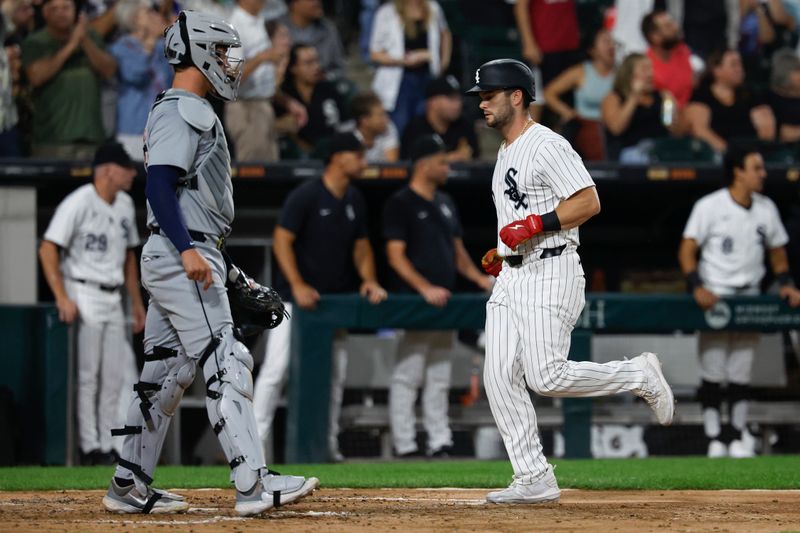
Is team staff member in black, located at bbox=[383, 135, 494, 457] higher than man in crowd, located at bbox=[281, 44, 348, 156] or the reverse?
the reverse

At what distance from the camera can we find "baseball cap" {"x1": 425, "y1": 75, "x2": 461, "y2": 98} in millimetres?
9461

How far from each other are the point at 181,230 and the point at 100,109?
16.8ft

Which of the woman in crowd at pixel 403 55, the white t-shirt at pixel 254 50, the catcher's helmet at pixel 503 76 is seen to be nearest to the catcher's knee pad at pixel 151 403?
the catcher's helmet at pixel 503 76

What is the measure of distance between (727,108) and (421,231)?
3.44 m

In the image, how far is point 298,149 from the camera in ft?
31.3

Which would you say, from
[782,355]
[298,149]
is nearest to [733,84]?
[782,355]

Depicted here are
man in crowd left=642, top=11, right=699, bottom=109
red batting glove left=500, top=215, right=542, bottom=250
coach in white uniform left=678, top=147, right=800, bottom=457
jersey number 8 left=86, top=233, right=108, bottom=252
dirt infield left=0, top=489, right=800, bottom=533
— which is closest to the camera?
dirt infield left=0, top=489, right=800, bottom=533

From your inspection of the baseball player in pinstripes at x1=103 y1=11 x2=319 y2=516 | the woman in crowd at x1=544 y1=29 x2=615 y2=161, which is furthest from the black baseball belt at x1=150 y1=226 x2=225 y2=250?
the woman in crowd at x1=544 y1=29 x2=615 y2=161

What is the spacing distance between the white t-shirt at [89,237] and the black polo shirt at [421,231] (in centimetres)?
172

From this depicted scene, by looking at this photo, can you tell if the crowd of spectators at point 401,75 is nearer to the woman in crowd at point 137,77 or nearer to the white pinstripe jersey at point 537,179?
the woman in crowd at point 137,77

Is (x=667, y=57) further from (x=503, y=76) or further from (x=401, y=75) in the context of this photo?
(x=503, y=76)

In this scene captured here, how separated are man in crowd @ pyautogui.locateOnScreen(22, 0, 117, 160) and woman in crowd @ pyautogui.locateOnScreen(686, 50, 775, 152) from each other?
4.71m

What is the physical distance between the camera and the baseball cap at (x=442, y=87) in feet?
31.0

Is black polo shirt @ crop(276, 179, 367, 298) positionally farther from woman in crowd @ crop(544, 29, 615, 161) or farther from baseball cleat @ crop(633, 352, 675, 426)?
baseball cleat @ crop(633, 352, 675, 426)
